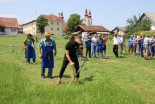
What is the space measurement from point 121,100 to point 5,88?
11.5ft

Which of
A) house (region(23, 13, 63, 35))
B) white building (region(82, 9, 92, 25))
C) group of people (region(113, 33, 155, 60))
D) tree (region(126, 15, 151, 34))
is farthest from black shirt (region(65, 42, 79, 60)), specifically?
white building (region(82, 9, 92, 25))

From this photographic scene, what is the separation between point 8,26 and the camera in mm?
66000

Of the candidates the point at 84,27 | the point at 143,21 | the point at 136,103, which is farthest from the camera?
the point at 84,27

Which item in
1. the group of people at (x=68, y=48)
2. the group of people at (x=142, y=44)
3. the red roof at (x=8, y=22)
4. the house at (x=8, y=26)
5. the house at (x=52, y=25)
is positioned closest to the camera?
the group of people at (x=68, y=48)

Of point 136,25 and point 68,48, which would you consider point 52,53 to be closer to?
point 68,48

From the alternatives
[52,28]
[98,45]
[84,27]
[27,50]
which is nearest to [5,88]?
[27,50]

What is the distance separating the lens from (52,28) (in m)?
92.1

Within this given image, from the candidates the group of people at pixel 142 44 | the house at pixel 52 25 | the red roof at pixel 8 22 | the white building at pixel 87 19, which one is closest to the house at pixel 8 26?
the red roof at pixel 8 22

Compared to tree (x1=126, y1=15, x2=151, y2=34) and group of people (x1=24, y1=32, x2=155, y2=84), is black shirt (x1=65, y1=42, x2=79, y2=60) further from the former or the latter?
tree (x1=126, y1=15, x2=151, y2=34)

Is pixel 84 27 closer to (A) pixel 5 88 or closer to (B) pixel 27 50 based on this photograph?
(B) pixel 27 50

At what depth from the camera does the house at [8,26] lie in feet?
216

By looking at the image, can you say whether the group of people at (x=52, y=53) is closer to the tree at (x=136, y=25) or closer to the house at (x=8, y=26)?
the tree at (x=136, y=25)

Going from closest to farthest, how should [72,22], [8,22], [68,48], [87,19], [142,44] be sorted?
1. [68,48]
2. [142,44]
3. [8,22]
4. [72,22]
5. [87,19]

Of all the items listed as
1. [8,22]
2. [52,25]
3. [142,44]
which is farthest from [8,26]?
[142,44]
